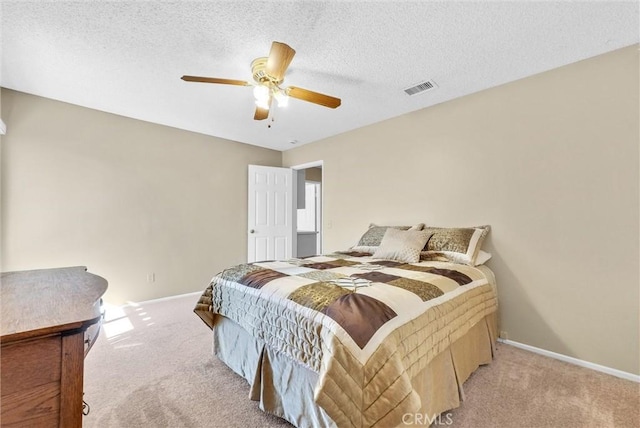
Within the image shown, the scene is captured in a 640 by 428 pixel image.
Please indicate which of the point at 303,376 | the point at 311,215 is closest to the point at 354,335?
the point at 303,376

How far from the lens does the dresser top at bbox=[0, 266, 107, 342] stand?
73 cm

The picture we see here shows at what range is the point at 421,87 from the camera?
9.07 feet

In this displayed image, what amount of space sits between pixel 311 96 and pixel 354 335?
5.92ft

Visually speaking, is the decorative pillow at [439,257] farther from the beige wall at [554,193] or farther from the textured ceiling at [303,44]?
the textured ceiling at [303,44]

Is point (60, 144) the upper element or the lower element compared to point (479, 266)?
upper

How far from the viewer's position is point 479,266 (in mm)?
2570

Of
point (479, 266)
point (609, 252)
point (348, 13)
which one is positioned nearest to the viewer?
point (348, 13)

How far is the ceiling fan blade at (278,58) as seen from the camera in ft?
5.63

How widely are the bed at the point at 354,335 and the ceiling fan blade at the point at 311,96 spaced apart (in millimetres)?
1352

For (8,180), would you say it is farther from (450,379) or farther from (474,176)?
(474,176)

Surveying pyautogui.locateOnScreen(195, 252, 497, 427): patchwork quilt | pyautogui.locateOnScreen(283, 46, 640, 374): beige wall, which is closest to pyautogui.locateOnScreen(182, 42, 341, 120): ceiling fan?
pyautogui.locateOnScreen(195, 252, 497, 427): patchwork quilt

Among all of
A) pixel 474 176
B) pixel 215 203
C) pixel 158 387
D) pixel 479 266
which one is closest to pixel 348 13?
pixel 474 176

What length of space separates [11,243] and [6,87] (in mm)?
1575

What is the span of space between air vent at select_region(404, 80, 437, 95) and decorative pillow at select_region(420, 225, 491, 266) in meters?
1.42
